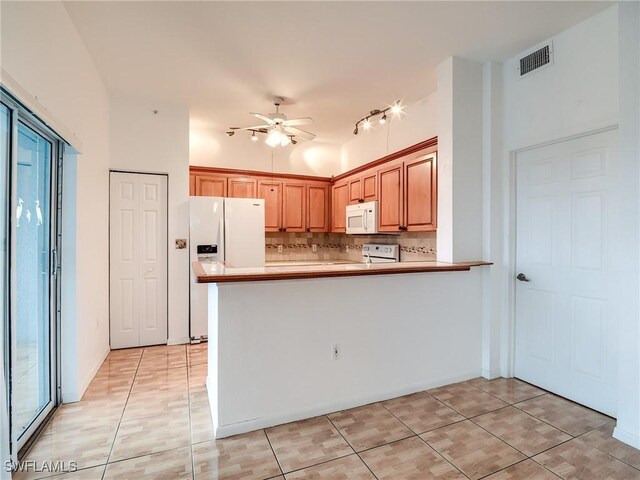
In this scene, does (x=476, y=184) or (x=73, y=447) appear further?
(x=476, y=184)

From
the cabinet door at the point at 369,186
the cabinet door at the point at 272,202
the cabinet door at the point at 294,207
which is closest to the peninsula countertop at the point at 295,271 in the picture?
the cabinet door at the point at 369,186

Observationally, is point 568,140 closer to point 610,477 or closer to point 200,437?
point 610,477

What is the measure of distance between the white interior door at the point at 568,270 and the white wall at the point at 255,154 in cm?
328

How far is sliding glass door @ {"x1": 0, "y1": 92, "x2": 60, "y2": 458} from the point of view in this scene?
1792mm

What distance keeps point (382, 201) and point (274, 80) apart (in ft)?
5.94

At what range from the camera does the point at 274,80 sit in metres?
3.28

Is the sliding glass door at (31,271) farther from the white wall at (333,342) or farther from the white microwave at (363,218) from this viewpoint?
the white microwave at (363,218)

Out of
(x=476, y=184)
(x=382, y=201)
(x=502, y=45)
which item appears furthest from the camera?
(x=382, y=201)

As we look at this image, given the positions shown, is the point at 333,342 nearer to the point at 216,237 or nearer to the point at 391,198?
the point at 391,198

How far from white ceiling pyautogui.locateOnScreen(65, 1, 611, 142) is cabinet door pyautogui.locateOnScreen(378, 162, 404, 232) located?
83cm

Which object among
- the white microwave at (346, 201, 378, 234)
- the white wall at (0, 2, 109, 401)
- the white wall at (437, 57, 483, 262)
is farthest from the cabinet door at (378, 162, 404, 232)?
the white wall at (0, 2, 109, 401)

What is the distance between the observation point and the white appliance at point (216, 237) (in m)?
3.96


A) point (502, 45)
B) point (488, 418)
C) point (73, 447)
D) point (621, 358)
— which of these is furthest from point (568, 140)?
point (73, 447)

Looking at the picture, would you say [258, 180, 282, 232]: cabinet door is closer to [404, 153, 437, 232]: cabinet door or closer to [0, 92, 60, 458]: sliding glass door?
[404, 153, 437, 232]: cabinet door
